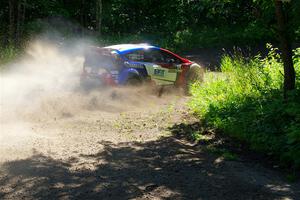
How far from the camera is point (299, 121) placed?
8039mm

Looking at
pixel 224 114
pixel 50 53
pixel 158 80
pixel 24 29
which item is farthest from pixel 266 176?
pixel 24 29

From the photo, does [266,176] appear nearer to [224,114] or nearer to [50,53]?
[224,114]

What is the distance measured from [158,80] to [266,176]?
730cm

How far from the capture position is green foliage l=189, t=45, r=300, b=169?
25.9ft

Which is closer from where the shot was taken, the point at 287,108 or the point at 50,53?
the point at 287,108

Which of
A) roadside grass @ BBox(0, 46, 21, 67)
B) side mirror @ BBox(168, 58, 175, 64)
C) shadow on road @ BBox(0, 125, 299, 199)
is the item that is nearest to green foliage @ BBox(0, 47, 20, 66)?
roadside grass @ BBox(0, 46, 21, 67)

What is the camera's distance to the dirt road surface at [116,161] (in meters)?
6.07

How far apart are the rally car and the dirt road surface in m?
1.53

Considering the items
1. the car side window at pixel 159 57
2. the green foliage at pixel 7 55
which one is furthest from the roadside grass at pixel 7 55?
the car side window at pixel 159 57

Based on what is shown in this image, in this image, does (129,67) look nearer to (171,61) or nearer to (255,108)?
(171,61)

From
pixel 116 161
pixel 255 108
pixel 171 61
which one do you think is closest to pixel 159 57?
pixel 171 61

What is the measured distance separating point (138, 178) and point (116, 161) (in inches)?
37.8

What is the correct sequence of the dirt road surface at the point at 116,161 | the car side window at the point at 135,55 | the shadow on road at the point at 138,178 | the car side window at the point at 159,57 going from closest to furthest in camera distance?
1. the shadow on road at the point at 138,178
2. the dirt road surface at the point at 116,161
3. the car side window at the point at 135,55
4. the car side window at the point at 159,57

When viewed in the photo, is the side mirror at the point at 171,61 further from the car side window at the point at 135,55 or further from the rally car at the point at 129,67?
the car side window at the point at 135,55
